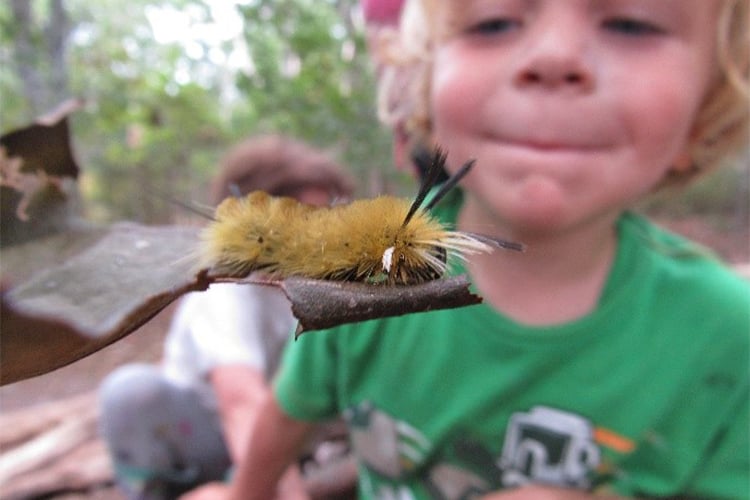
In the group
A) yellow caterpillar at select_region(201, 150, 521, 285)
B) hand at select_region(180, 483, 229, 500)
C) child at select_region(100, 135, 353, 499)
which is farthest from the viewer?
child at select_region(100, 135, 353, 499)

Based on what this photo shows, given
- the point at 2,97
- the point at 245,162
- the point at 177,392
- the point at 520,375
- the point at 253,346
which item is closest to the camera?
the point at 520,375

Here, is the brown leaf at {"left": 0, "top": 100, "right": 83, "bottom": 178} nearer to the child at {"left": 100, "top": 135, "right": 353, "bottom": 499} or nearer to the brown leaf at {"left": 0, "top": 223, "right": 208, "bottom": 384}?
the brown leaf at {"left": 0, "top": 223, "right": 208, "bottom": 384}

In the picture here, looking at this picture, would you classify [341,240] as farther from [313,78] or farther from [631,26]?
[313,78]

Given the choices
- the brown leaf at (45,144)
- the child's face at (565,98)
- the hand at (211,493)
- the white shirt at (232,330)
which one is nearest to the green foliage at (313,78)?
the white shirt at (232,330)

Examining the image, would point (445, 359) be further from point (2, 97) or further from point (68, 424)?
point (2, 97)

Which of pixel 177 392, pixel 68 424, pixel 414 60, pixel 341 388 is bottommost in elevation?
pixel 68 424

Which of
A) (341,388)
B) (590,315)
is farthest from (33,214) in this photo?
(590,315)

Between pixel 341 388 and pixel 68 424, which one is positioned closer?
pixel 341 388

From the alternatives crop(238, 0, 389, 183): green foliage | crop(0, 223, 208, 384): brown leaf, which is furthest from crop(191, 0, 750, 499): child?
crop(238, 0, 389, 183): green foliage
